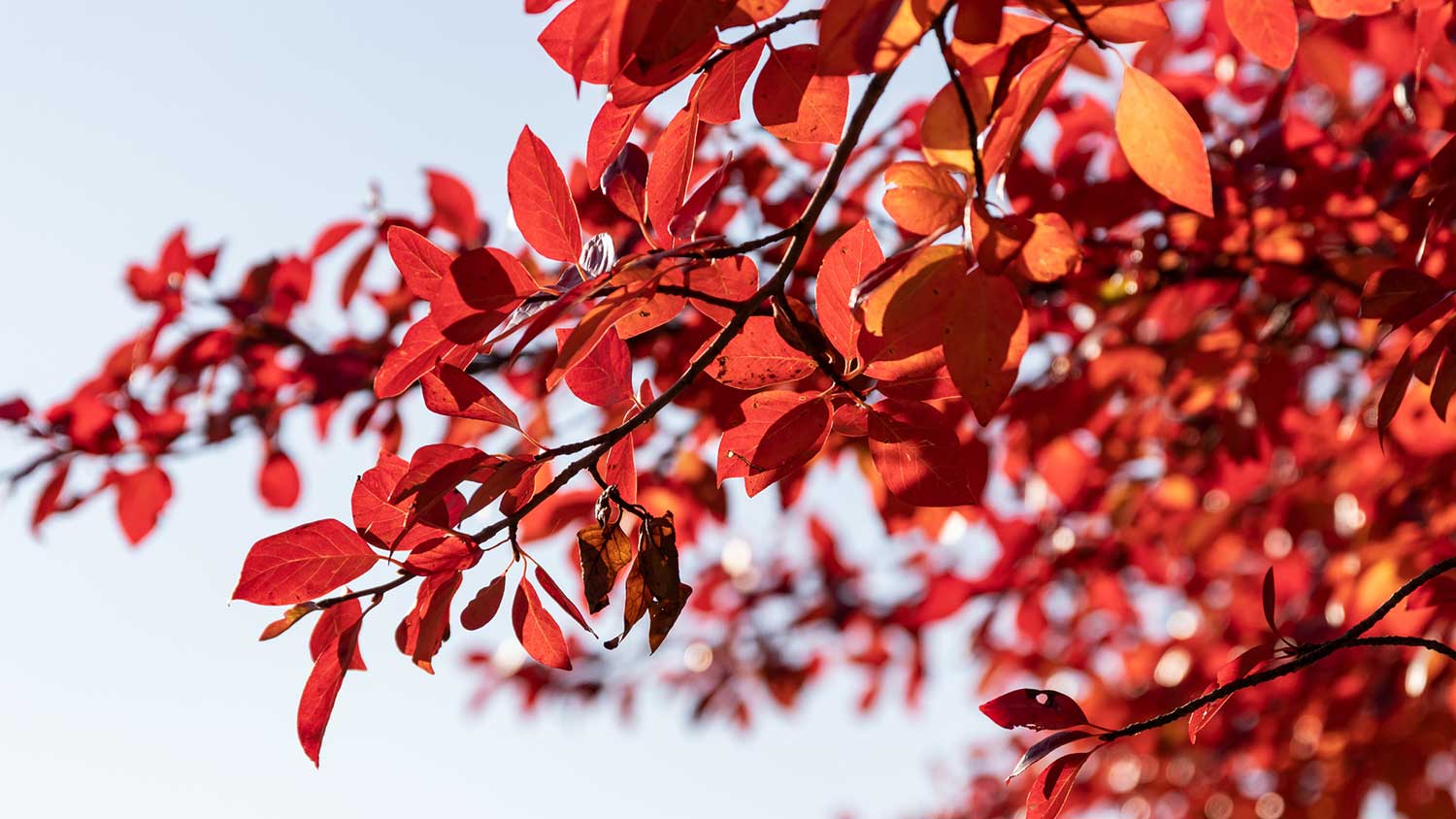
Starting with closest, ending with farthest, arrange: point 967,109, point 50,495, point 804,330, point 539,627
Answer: point 967,109 < point 804,330 < point 539,627 < point 50,495

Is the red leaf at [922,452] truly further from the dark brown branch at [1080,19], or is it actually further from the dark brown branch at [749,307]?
the dark brown branch at [1080,19]

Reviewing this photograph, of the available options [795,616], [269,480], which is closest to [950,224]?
[269,480]

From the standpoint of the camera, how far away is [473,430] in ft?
7.26

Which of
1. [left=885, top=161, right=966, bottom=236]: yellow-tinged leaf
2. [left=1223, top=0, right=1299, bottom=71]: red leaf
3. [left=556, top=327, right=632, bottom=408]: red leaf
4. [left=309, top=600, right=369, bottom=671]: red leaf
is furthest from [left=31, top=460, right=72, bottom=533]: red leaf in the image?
[left=1223, top=0, right=1299, bottom=71]: red leaf

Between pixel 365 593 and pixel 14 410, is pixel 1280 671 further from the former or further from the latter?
pixel 14 410

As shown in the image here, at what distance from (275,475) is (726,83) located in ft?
5.33

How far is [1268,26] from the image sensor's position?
0.83 m

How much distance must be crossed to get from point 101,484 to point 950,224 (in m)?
1.89

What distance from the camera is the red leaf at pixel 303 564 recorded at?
81cm

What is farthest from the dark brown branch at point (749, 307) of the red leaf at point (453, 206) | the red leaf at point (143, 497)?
the red leaf at point (143, 497)

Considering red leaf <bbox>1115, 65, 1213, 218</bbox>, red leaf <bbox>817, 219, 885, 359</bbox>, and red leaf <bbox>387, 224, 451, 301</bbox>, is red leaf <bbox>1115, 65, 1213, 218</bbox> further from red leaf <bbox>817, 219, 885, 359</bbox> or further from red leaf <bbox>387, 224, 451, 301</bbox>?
red leaf <bbox>387, 224, 451, 301</bbox>

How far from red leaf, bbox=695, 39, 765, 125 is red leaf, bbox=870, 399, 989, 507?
26 cm

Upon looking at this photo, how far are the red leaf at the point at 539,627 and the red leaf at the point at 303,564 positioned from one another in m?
0.12

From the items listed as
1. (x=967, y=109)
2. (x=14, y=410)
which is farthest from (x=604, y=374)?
(x=14, y=410)
